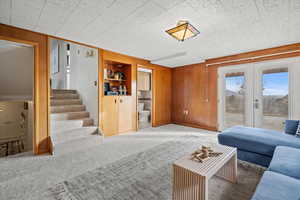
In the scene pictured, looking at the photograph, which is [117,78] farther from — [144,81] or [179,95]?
[179,95]

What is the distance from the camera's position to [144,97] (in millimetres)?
5617

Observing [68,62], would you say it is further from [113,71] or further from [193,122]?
[193,122]

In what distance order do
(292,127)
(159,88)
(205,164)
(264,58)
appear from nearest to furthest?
(205,164)
(292,127)
(264,58)
(159,88)

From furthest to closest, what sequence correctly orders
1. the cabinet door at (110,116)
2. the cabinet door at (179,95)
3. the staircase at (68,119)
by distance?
the cabinet door at (179,95), the cabinet door at (110,116), the staircase at (68,119)

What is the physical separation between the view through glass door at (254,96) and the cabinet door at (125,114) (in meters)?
2.87

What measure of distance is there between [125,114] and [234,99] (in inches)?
132

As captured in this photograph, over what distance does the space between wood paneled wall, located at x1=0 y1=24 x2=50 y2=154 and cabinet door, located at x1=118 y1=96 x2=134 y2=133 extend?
1.80m

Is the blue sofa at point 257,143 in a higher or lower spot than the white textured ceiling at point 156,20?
lower

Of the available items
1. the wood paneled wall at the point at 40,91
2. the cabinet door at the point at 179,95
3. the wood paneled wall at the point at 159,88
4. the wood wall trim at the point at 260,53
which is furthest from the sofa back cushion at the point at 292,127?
the wood paneled wall at the point at 40,91

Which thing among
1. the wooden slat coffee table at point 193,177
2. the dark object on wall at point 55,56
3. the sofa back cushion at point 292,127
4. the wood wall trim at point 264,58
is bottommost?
the wooden slat coffee table at point 193,177

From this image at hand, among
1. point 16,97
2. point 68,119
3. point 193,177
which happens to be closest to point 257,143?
point 193,177

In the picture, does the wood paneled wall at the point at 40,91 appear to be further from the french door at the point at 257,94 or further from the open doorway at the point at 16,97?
the french door at the point at 257,94

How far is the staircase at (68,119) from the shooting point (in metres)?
3.14

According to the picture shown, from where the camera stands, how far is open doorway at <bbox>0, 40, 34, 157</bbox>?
10.9ft
